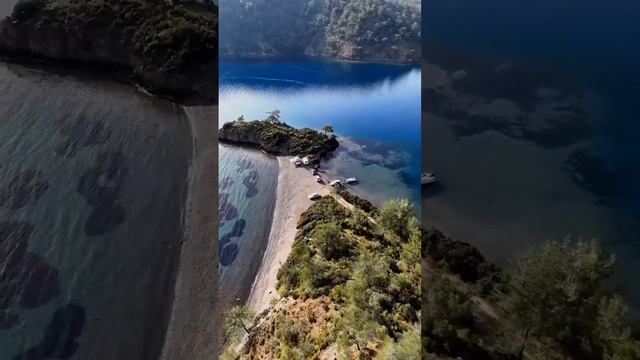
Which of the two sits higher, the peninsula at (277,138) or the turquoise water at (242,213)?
the peninsula at (277,138)

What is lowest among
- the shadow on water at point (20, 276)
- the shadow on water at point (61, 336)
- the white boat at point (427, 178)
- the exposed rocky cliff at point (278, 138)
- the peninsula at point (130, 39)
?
the shadow on water at point (61, 336)

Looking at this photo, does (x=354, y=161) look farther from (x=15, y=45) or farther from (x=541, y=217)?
(x=15, y=45)

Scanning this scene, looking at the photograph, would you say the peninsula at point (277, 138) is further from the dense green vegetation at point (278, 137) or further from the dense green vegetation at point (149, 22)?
the dense green vegetation at point (149, 22)

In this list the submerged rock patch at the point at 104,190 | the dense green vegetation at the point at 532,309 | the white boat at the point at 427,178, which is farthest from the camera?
the submerged rock patch at the point at 104,190

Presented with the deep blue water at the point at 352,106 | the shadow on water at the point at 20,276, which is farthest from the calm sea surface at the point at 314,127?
the shadow on water at the point at 20,276

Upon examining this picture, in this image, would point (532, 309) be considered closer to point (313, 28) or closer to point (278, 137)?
point (278, 137)

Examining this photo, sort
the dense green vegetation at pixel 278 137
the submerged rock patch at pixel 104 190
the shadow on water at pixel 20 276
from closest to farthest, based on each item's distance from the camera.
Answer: the dense green vegetation at pixel 278 137, the shadow on water at pixel 20 276, the submerged rock patch at pixel 104 190

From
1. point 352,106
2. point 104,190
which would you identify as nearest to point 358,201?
point 352,106
